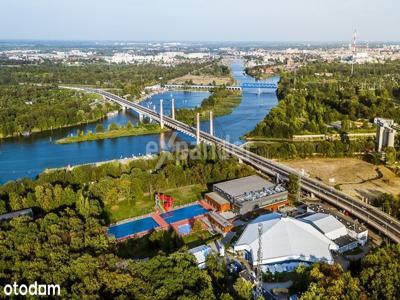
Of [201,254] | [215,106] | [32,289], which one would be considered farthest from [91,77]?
[32,289]

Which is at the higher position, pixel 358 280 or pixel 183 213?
pixel 358 280

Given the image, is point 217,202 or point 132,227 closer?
point 132,227

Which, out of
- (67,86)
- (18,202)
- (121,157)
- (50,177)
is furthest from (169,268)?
(67,86)

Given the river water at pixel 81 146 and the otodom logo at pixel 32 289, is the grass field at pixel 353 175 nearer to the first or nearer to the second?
the river water at pixel 81 146

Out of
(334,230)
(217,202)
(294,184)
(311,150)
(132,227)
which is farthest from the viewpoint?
(311,150)

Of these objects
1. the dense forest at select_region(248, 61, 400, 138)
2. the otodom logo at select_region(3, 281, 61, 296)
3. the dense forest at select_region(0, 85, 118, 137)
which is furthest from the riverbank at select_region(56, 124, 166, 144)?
the otodom logo at select_region(3, 281, 61, 296)

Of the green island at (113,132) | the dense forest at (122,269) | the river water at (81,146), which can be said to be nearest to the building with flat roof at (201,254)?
the dense forest at (122,269)

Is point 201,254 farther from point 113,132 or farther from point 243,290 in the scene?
point 113,132
